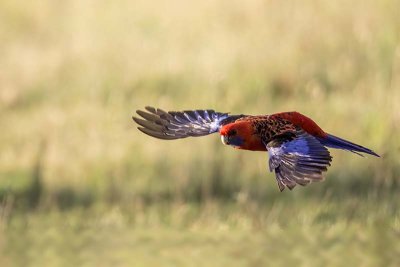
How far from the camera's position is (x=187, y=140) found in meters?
12.9

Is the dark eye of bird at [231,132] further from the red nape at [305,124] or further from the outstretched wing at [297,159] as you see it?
the red nape at [305,124]

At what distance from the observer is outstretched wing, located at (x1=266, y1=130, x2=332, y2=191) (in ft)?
24.9

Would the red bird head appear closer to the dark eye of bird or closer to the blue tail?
the dark eye of bird

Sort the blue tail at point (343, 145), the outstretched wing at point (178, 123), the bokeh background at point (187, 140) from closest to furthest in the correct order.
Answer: the blue tail at point (343, 145) → the outstretched wing at point (178, 123) → the bokeh background at point (187, 140)

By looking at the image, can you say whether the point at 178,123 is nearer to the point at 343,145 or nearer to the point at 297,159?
the point at 343,145

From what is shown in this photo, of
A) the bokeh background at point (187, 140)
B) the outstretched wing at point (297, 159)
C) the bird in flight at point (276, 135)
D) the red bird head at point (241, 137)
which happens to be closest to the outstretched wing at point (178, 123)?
the bird in flight at point (276, 135)

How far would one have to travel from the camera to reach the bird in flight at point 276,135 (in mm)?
7723

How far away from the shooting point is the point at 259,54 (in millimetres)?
14078

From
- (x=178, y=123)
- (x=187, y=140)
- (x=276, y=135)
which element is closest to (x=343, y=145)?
(x=276, y=135)

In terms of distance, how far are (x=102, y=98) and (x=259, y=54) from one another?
4.42 ft

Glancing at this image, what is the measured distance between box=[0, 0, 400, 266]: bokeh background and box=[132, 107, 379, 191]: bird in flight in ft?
7.61

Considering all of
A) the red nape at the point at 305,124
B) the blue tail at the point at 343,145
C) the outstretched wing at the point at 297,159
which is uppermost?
the red nape at the point at 305,124

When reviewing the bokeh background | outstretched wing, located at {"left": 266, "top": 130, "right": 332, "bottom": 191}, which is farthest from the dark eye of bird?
the bokeh background

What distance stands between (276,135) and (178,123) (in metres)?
1.02
